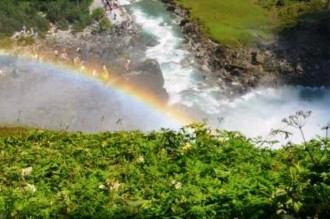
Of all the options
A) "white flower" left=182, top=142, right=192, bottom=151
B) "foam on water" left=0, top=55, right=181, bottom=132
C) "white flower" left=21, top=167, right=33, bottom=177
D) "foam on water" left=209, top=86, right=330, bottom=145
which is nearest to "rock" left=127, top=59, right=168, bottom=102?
"foam on water" left=0, top=55, right=181, bottom=132

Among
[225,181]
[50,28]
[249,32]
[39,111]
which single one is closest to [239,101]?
[249,32]

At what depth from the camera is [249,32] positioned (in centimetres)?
5453

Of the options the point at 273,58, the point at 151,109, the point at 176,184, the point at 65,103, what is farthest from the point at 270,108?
the point at 176,184

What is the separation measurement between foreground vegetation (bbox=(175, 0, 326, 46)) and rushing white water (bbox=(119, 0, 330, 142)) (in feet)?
19.0

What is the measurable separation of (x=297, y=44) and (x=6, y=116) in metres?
26.8

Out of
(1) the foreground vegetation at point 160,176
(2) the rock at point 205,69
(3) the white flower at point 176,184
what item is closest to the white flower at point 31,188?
(1) the foreground vegetation at point 160,176

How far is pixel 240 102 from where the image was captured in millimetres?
44156

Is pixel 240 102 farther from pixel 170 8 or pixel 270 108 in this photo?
pixel 170 8

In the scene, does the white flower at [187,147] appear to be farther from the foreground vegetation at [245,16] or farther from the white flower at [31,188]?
the foreground vegetation at [245,16]

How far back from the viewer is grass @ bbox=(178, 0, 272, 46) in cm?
5366

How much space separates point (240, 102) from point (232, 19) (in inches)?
694

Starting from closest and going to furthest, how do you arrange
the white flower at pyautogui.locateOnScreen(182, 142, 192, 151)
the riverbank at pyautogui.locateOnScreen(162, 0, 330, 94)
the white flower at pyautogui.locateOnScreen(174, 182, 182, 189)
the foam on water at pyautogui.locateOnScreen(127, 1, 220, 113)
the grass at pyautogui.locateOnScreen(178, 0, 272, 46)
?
the white flower at pyautogui.locateOnScreen(174, 182, 182, 189) → the white flower at pyautogui.locateOnScreen(182, 142, 192, 151) → the foam on water at pyautogui.locateOnScreen(127, 1, 220, 113) → the riverbank at pyautogui.locateOnScreen(162, 0, 330, 94) → the grass at pyautogui.locateOnScreen(178, 0, 272, 46)

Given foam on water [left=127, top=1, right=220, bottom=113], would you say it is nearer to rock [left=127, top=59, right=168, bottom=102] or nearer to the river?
the river

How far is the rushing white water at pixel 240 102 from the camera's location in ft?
135
